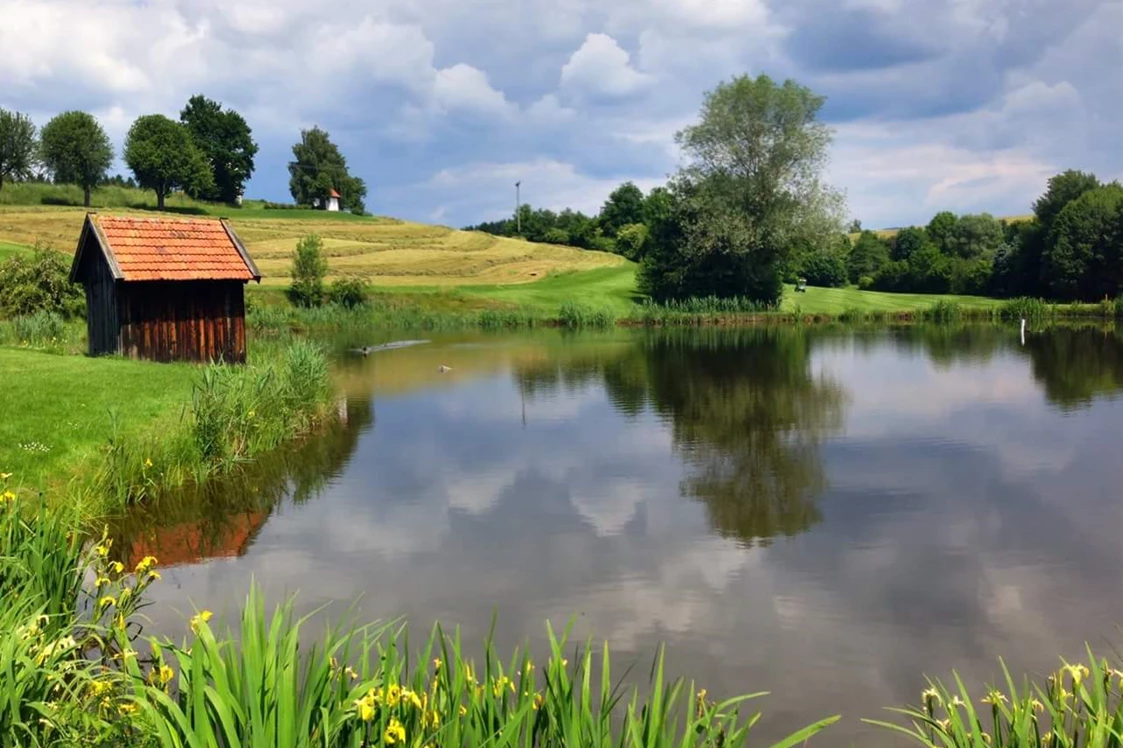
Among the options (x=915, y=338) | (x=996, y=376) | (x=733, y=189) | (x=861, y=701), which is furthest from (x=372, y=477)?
(x=733, y=189)

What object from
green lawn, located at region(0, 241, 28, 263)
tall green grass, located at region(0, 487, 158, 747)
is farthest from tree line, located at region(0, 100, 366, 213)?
tall green grass, located at region(0, 487, 158, 747)

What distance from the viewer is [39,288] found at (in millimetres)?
36031

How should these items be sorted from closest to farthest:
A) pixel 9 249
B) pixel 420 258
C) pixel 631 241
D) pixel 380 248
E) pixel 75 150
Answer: pixel 9 249, pixel 420 258, pixel 380 248, pixel 75 150, pixel 631 241

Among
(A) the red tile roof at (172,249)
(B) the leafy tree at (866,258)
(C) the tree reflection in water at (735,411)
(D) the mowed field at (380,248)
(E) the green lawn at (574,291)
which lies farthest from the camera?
(B) the leafy tree at (866,258)

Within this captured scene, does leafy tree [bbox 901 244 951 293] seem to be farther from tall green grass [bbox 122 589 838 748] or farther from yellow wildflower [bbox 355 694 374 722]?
yellow wildflower [bbox 355 694 374 722]

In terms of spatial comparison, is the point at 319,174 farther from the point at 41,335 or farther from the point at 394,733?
the point at 394,733

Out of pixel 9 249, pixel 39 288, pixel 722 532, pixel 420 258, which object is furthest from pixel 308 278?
pixel 722 532

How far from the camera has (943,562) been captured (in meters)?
10.9

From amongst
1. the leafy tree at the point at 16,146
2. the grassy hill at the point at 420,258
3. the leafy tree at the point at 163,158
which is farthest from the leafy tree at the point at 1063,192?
the leafy tree at the point at 16,146

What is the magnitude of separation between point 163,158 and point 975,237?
8897 centimetres

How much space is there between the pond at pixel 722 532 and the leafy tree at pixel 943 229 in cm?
8920

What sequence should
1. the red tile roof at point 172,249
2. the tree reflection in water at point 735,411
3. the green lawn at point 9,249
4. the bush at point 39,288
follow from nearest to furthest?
1. the tree reflection in water at point 735,411
2. the red tile roof at point 172,249
3. the bush at point 39,288
4. the green lawn at point 9,249

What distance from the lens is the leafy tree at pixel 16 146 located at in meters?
89.5

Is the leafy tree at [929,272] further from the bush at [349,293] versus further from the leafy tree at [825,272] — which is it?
the bush at [349,293]
